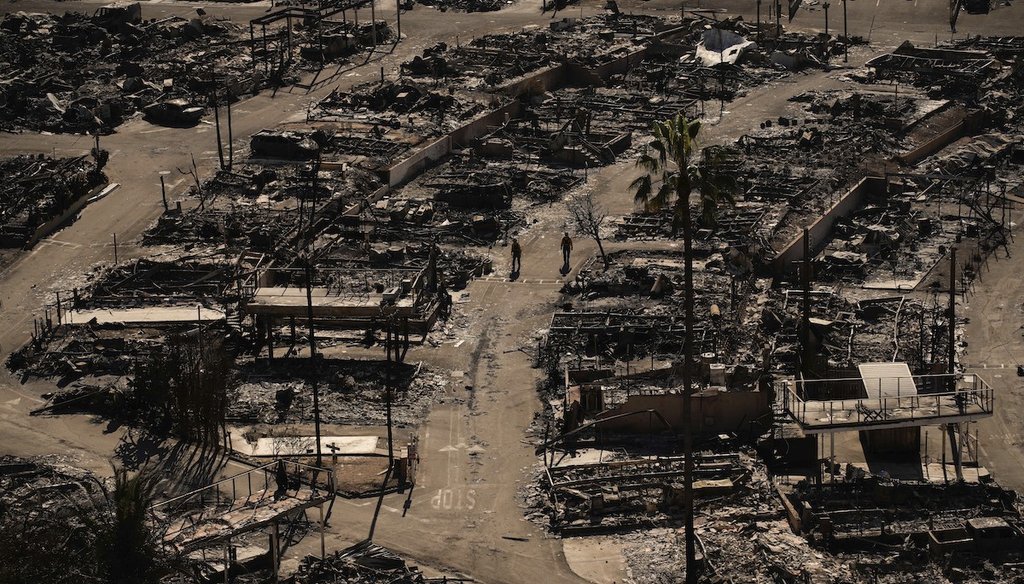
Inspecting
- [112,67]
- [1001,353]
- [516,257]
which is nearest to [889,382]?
[1001,353]

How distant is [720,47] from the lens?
107m

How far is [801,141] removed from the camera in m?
89.0

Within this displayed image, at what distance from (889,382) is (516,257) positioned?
22643 millimetres

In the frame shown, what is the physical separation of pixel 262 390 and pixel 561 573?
1615cm

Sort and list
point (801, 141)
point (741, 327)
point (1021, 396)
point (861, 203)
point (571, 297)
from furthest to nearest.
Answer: point (801, 141) → point (861, 203) → point (571, 297) → point (741, 327) → point (1021, 396)

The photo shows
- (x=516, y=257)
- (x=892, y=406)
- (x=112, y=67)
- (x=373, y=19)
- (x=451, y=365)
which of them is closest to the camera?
(x=892, y=406)

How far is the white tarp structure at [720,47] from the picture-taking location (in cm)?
10581

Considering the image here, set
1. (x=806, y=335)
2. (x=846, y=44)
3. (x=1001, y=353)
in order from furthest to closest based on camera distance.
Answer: (x=846, y=44)
(x=1001, y=353)
(x=806, y=335)

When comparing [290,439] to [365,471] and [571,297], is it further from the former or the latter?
[571,297]

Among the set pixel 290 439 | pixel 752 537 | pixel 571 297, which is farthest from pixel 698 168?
pixel 571 297

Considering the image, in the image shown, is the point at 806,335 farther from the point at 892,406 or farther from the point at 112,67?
the point at 112,67

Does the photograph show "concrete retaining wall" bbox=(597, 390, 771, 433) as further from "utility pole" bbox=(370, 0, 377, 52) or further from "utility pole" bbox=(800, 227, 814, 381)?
"utility pole" bbox=(370, 0, 377, 52)

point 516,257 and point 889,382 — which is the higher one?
point 889,382

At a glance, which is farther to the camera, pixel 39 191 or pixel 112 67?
pixel 112 67
